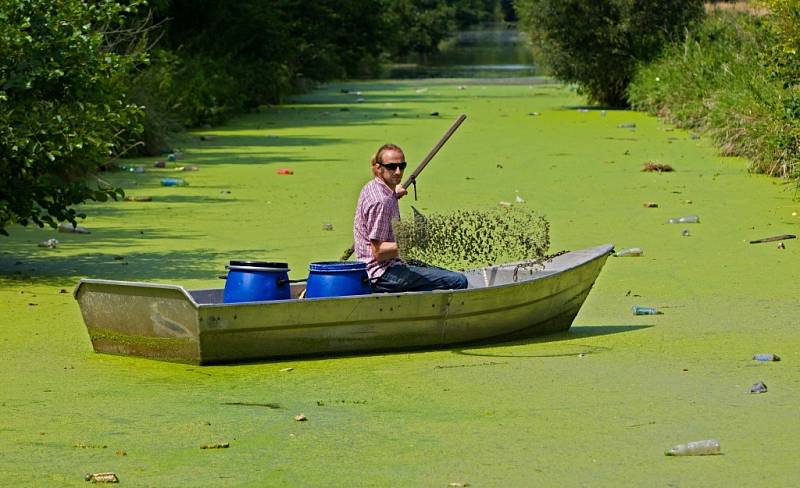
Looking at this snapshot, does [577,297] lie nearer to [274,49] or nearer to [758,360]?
[758,360]

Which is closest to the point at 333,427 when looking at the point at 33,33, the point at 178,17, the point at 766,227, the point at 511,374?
the point at 511,374

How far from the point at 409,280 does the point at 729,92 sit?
12.0m

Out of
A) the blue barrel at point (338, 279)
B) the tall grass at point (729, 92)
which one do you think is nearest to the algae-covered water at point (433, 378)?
the blue barrel at point (338, 279)

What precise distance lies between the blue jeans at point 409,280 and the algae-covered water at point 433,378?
341 millimetres

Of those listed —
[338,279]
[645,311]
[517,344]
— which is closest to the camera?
[338,279]

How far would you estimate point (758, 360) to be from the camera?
23.7 ft

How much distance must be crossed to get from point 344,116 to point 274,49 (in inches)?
121

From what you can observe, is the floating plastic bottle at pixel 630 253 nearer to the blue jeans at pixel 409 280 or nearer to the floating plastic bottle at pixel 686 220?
the floating plastic bottle at pixel 686 220

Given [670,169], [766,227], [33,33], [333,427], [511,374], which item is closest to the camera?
[333,427]

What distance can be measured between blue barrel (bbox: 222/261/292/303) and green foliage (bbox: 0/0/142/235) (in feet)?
7.50

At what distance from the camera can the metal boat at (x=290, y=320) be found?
7098 millimetres

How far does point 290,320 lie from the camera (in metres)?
7.20

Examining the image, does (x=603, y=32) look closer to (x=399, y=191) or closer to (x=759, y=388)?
(x=399, y=191)

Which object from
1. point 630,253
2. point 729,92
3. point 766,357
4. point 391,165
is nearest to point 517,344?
point 391,165
